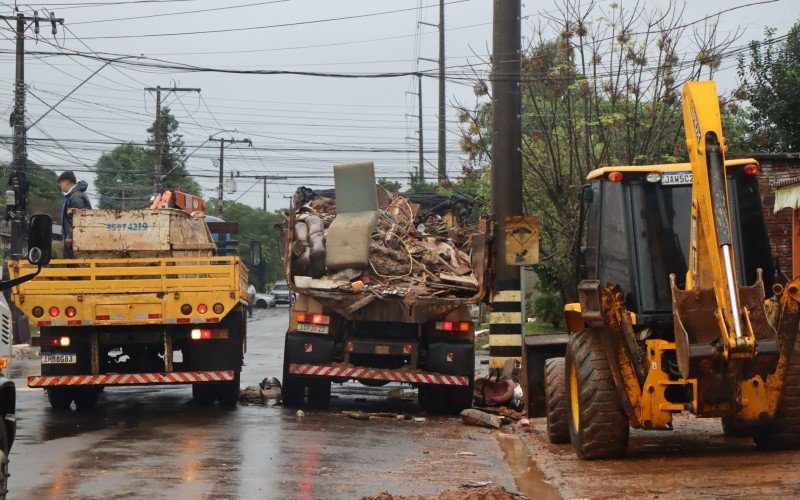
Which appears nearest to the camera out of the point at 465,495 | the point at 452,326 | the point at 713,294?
the point at 465,495

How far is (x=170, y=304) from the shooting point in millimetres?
14297

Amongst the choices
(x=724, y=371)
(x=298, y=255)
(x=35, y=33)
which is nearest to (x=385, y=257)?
(x=298, y=255)

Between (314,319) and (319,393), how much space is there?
1.36m

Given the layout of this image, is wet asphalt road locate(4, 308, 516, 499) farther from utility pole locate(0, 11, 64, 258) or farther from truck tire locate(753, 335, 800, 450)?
utility pole locate(0, 11, 64, 258)

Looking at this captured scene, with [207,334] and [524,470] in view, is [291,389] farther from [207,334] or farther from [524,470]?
[524,470]

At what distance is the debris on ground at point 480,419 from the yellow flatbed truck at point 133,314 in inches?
117

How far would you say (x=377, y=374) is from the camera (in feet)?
49.1

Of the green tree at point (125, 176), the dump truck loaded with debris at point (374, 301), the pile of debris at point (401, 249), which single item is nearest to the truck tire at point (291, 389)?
the dump truck loaded with debris at point (374, 301)

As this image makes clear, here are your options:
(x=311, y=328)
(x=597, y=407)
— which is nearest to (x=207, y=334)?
(x=311, y=328)

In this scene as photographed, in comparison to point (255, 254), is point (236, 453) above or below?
below

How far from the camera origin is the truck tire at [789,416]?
9773 millimetres

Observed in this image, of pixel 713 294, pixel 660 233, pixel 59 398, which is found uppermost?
pixel 660 233

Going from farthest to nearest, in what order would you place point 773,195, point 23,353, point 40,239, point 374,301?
point 23,353
point 773,195
point 374,301
point 40,239

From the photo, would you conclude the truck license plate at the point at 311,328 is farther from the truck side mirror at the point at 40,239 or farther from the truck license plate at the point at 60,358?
the truck side mirror at the point at 40,239
